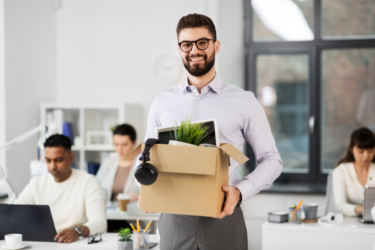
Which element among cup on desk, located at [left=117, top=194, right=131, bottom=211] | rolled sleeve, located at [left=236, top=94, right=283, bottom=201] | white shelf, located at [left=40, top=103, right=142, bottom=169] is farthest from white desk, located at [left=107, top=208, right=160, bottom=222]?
rolled sleeve, located at [left=236, top=94, right=283, bottom=201]

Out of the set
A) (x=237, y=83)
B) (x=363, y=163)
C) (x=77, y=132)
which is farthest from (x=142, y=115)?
(x=363, y=163)

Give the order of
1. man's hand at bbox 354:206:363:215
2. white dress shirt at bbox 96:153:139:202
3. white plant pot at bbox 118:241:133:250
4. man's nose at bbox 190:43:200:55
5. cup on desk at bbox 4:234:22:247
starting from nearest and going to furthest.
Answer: man's nose at bbox 190:43:200:55
white plant pot at bbox 118:241:133:250
cup on desk at bbox 4:234:22:247
man's hand at bbox 354:206:363:215
white dress shirt at bbox 96:153:139:202

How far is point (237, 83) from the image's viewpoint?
14.7ft

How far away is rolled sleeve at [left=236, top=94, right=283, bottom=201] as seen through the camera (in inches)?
58.0

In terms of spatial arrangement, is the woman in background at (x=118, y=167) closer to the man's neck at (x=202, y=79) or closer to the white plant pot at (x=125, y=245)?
the white plant pot at (x=125, y=245)

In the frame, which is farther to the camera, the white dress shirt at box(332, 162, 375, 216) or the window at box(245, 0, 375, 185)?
the window at box(245, 0, 375, 185)

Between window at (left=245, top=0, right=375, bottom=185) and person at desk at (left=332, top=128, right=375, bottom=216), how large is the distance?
104cm

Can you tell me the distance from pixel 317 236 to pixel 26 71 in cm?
296

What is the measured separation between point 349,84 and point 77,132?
2.82 m

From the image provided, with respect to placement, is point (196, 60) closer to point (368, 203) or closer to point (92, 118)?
point (368, 203)

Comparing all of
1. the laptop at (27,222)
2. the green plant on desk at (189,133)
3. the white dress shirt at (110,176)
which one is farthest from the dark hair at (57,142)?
the green plant on desk at (189,133)

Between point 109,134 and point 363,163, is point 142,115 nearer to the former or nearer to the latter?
point 109,134

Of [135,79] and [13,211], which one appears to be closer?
[13,211]

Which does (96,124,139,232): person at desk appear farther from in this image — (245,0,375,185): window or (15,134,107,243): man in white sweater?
(245,0,375,185): window
